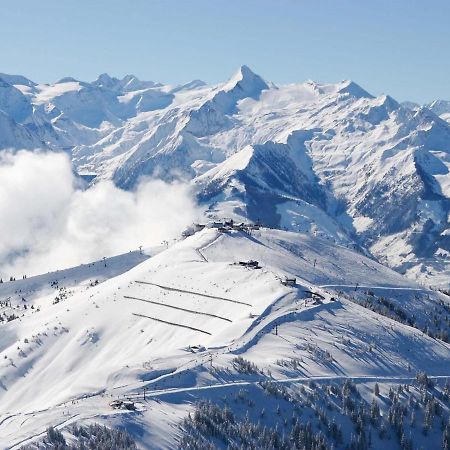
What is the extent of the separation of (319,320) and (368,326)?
11.6 metres

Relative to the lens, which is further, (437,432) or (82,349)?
(82,349)

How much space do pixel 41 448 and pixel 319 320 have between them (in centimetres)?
8862

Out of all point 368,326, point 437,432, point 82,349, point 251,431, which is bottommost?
point 82,349

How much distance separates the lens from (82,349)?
182m

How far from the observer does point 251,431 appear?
370 feet

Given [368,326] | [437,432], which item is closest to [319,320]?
[368,326]

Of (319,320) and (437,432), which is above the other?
(437,432)

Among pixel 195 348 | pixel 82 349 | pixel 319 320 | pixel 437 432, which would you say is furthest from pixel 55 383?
pixel 437 432

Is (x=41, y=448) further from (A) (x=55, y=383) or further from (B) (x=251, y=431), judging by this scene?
(A) (x=55, y=383)

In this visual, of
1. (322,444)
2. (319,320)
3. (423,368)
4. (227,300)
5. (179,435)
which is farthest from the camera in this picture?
(227,300)

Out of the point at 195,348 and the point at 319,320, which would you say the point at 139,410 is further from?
the point at 319,320

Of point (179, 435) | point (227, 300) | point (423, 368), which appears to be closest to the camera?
point (179, 435)

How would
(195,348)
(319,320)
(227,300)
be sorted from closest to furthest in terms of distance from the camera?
(195,348), (319,320), (227,300)

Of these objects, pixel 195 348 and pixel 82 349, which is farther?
pixel 82 349
